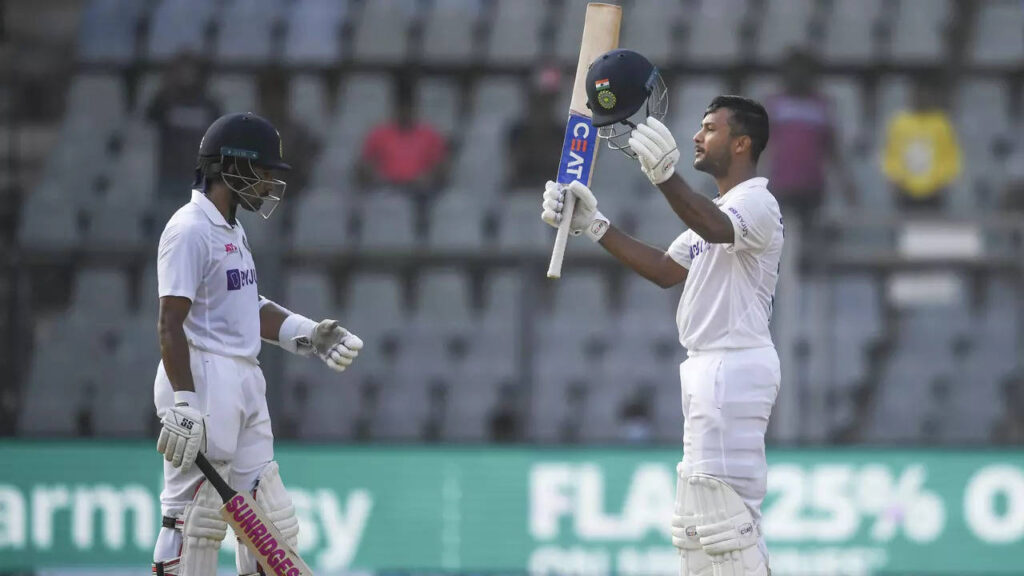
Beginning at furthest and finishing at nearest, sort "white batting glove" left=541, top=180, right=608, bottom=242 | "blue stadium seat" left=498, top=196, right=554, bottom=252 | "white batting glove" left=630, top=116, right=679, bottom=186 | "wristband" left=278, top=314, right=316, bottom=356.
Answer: "blue stadium seat" left=498, top=196, right=554, bottom=252
"wristband" left=278, top=314, right=316, bottom=356
"white batting glove" left=541, top=180, right=608, bottom=242
"white batting glove" left=630, top=116, right=679, bottom=186

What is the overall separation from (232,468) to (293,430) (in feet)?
13.3

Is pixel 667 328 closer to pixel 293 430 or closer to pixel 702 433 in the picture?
pixel 293 430

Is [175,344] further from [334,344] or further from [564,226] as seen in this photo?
[564,226]

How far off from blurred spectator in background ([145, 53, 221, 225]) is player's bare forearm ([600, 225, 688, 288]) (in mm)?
4572

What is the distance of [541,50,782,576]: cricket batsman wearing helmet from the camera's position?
5211 millimetres

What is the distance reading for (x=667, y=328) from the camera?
1005cm

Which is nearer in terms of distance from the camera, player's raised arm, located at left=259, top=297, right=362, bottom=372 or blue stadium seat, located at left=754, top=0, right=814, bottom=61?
player's raised arm, located at left=259, top=297, right=362, bottom=372

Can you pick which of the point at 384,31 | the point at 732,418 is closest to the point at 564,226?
the point at 732,418

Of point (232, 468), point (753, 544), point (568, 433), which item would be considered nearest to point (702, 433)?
point (753, 544)

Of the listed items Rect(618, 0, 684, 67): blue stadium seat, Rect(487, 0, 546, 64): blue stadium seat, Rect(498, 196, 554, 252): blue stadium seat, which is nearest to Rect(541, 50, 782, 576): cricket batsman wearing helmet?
Rect(498, 196, 554, 252): blue stadium seat

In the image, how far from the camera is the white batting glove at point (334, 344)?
5742 millimetres

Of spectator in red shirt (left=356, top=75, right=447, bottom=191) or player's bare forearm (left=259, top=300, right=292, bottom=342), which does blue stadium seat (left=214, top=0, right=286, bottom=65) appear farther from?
player's bare forearm (left=259, top=300, right=292, bottom=342)

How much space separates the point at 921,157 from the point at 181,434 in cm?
707

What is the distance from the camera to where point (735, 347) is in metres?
5.37
